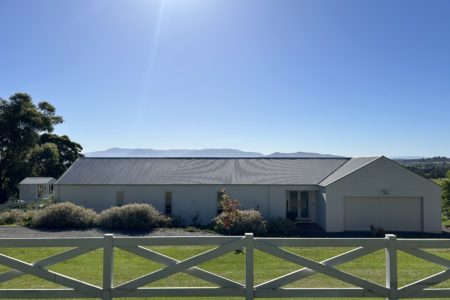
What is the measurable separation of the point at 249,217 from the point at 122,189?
33.1ft

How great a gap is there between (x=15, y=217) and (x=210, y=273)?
26.0 m

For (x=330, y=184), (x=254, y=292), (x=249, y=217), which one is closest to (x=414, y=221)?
(x=330, y=184)

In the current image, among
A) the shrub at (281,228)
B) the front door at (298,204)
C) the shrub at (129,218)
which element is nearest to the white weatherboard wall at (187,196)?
the front door at (298,204)

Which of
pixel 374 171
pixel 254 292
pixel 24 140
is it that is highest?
pixel 24 140

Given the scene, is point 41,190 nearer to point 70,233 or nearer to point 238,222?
point 70,233

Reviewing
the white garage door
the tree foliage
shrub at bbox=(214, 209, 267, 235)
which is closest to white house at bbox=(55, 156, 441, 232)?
the white garage door

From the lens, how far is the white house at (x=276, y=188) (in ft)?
81.7

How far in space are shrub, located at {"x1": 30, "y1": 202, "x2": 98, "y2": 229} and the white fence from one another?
64.6 feet

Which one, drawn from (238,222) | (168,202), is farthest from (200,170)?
(238,222)

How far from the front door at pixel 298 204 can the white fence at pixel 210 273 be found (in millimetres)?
23139

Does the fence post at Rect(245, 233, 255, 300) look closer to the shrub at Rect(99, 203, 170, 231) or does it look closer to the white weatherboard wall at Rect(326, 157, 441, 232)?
the shrub at Rect(99, 203, 170, 231)

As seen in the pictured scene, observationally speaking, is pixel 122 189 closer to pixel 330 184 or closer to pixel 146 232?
pixel 146 232

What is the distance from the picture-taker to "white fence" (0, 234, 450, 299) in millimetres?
5566

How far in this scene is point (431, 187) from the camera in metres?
24.8
